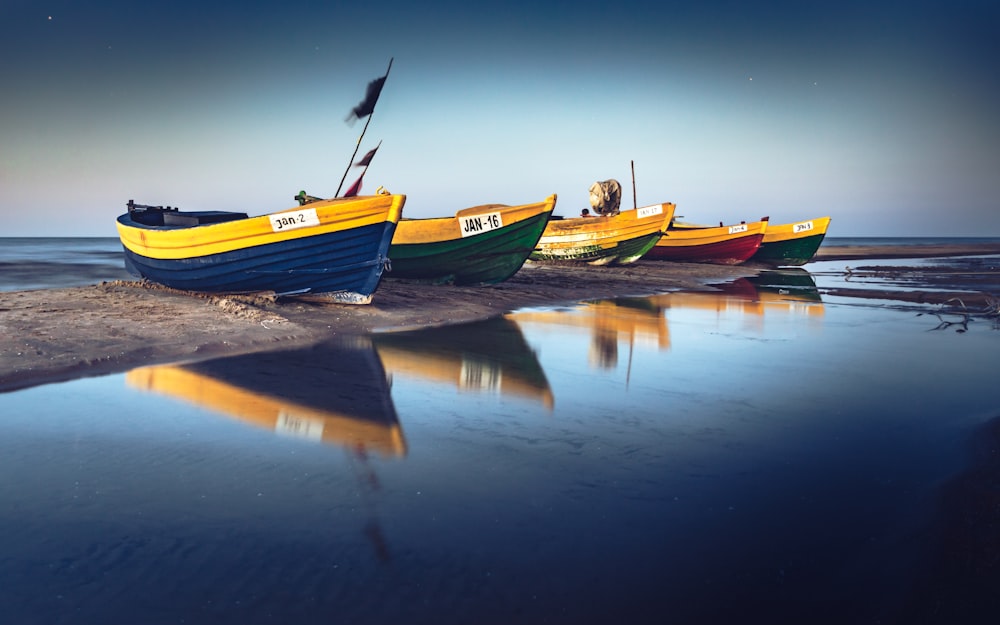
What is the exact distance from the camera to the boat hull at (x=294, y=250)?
484 inches

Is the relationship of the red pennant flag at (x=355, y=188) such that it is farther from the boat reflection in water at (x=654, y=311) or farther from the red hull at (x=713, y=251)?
the red hull at (x=713, y=251)

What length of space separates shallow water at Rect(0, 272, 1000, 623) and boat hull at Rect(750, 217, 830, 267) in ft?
91.8

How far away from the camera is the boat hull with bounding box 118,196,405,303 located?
12289 mm

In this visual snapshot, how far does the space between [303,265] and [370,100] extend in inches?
183

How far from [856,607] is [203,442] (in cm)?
478

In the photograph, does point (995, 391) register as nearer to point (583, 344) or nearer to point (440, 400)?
point (583, 344)

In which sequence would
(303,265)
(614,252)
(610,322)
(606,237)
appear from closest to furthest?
(303,265)
(610,322)
(606,237)
(614,252)

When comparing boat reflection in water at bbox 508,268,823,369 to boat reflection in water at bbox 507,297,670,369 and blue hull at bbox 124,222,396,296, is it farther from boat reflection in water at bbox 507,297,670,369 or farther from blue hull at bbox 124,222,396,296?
blue hull at bbox 124,222,396,296

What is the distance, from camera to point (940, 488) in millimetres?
4523

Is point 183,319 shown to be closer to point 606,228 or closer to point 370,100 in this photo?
point 370,100

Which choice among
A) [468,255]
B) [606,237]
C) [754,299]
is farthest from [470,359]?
[606,237]

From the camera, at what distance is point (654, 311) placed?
15.4 metres

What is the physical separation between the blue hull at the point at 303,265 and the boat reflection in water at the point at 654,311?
3178 millimetres

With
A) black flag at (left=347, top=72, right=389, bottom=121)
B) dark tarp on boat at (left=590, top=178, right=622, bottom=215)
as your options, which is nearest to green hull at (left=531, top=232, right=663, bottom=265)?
dark tarp on boat at (left=590, top=178, right=622, bottom=215)
